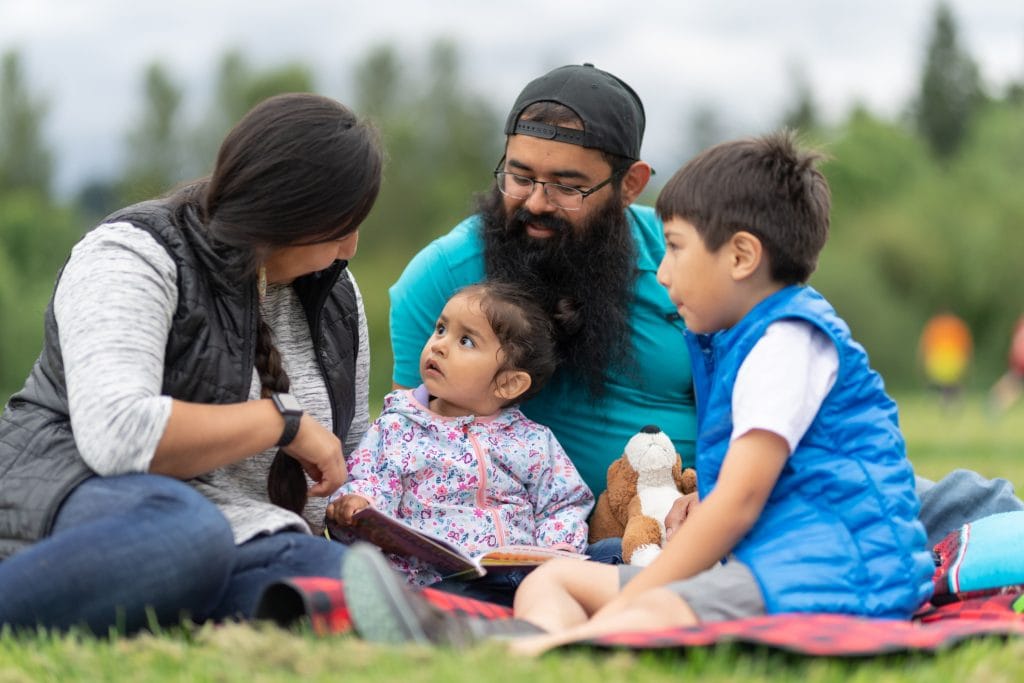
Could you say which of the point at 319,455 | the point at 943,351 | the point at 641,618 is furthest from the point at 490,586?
the point at 943,351

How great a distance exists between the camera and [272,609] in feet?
9.88

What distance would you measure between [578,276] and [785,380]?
1.56m

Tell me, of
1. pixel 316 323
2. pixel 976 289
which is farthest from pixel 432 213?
pixel 316 323

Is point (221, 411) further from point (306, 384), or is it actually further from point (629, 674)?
point (629, 674)

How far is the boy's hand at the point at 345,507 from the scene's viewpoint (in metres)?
3.77

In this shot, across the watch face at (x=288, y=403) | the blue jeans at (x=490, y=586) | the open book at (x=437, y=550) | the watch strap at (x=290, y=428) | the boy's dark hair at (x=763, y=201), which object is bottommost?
the blue jeans at (x=490, y=586)

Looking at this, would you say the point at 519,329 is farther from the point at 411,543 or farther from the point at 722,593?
the point at 722,593

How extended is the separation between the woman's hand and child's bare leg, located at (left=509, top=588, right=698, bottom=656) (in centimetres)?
83

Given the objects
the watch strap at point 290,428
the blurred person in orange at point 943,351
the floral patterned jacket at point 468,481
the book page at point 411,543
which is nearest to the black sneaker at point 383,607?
the watch strap at point 290,428

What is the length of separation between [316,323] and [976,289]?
39.2 m

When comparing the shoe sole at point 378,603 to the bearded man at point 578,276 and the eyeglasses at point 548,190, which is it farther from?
the eyeglasses at point 548,190

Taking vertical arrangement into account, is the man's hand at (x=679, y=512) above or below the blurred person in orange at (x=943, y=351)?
above

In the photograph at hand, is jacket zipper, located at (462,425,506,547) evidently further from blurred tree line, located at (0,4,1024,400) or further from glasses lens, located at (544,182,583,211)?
blurred tree line, located at (0,4,1024,400)

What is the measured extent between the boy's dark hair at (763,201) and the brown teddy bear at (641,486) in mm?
983
